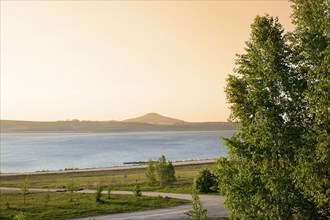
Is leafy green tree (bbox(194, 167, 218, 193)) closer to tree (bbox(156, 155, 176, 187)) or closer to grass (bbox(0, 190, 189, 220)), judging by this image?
grass (bbox(0, 190, 189, 220))

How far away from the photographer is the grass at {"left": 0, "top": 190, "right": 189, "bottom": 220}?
42875 mm

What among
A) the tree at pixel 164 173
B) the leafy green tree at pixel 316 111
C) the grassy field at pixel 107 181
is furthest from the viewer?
the tree at pixel 164 173

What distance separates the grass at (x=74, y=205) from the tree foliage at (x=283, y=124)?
81.1ft

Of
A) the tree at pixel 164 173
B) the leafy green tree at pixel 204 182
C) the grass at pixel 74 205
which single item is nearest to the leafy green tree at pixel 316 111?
the grass at pixel 74 205

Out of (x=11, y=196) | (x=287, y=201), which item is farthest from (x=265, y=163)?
(x=11, y=196)

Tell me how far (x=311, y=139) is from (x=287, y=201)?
11.6 feet

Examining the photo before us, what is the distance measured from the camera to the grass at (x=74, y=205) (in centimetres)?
4288

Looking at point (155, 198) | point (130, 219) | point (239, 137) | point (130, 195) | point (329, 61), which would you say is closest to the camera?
point (329, 61)

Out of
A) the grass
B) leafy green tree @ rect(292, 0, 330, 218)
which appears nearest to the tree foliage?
leafy green tree @ rect(292, 0, 330, 218)

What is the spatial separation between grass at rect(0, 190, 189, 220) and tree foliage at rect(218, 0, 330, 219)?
24.7m

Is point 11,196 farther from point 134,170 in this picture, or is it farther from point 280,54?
point 280,54

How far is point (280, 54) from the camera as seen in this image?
21469mm

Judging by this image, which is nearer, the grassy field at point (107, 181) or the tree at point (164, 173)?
the grassy field at point (107, 181)

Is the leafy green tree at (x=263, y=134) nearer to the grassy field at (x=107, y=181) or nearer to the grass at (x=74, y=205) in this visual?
the grass at (x=74, y=205)
